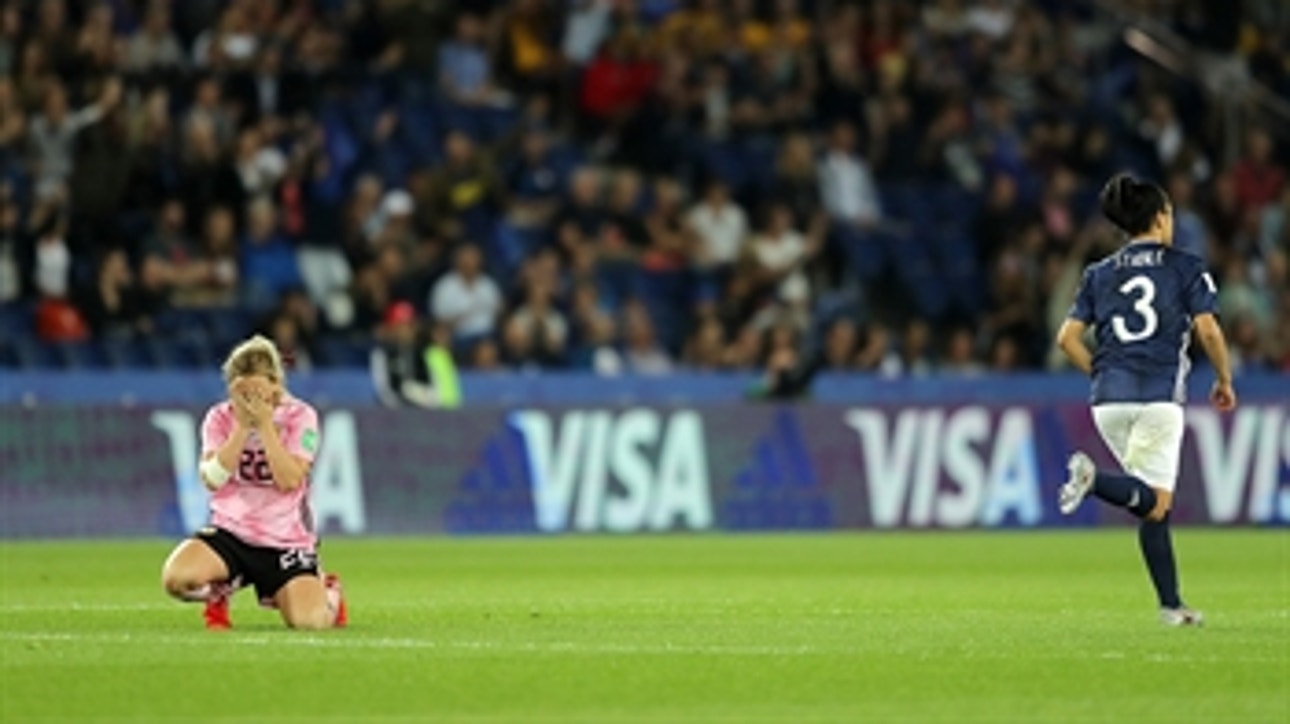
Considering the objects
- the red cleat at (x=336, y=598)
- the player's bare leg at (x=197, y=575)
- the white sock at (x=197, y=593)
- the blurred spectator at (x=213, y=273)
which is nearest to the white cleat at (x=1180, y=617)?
the red cleat at (x=336, y=598)

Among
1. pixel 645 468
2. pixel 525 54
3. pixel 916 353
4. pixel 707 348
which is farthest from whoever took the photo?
pixel 525 54

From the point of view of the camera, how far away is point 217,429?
1384 cm

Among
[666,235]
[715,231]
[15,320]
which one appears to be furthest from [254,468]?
[715,231]

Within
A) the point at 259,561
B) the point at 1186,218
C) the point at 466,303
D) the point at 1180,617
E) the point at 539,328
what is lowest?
the point at 1180,617

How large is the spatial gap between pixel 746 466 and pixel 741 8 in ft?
24.6

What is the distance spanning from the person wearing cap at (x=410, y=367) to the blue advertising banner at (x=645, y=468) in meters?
0.46

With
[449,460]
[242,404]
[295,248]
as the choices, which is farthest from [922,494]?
[242,404]

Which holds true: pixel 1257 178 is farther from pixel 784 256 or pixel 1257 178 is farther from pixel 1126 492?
pixel 1126 492

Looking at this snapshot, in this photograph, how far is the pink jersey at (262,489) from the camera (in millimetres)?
13844

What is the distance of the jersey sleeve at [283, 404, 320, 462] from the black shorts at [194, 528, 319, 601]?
45 centimetres

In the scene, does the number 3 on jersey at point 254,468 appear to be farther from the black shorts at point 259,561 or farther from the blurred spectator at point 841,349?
the blurred spectator at point 841,349

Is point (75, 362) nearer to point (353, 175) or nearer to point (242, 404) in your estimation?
point (353, 175)

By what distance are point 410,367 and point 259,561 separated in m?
12.0

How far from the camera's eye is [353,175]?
28609 mm
